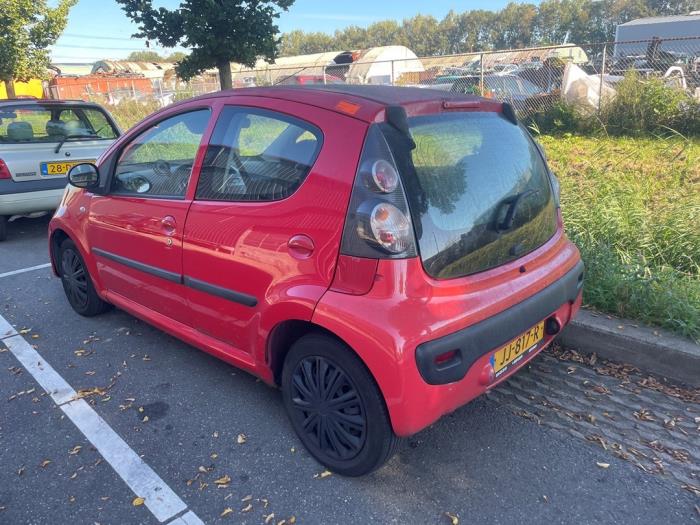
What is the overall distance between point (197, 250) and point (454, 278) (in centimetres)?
137

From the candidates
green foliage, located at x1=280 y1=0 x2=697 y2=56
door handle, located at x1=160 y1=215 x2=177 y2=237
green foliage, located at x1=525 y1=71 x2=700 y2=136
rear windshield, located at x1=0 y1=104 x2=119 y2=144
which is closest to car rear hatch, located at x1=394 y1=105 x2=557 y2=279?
door handle, located at x1=160 y1=215 x2=177 y2=237

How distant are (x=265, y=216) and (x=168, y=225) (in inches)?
31.8

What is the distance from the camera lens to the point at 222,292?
2697 mm

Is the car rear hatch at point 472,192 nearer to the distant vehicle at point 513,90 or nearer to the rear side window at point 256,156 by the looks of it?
the rear side window at point 256,156

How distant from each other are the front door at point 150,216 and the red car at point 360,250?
0.07ft

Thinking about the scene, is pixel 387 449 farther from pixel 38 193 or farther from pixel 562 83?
pixel 562 83

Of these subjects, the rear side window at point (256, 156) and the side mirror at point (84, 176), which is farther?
the side mirror at point (84, 176)

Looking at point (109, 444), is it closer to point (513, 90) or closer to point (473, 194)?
point (473, 194)

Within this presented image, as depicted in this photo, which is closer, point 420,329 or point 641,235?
point 420,329

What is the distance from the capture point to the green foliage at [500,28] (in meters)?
78.6

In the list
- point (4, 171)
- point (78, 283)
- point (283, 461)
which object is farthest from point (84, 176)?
point (4, 171)

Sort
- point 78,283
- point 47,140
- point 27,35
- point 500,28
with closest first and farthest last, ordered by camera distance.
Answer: point 78,283 → point 47,140 → point 27,35 → point 500,28

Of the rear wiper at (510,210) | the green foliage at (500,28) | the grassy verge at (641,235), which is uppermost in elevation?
the green foliage at (500,28)

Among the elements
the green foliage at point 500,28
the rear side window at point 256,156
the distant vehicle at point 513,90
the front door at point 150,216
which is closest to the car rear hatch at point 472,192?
the rear side window at point 256,156
